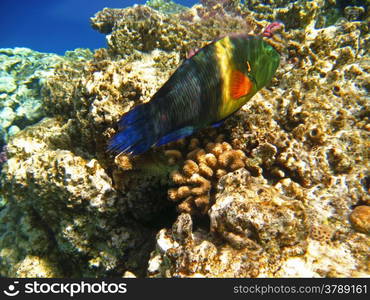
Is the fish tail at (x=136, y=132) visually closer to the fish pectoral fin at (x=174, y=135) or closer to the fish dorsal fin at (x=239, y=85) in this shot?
the fish pectoral fin at (x=174, y=135)

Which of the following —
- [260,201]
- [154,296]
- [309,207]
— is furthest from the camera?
[309,207]

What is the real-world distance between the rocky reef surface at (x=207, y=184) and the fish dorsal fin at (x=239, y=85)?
83cm

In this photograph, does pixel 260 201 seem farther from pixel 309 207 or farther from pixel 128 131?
pixel 128 131

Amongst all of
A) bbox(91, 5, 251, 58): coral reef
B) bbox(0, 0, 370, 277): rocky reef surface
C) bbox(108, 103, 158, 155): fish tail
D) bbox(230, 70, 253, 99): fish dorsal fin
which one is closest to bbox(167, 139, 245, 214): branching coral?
bbox(0, 0, 370, 277): rocky reef surface

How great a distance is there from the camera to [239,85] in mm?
2234

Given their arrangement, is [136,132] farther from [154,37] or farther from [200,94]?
[154,37]

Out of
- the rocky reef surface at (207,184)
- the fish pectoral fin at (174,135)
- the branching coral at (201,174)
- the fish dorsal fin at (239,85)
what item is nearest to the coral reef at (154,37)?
the rocky reef surface at (207,184)

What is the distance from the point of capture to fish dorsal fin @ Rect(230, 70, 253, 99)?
2.22m

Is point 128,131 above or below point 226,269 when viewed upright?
above

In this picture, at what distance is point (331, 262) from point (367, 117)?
277 centimetres

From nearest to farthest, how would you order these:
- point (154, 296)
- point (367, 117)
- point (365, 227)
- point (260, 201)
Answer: point (154, 296) → point (260, 201) → point (365, 227) → point (367, 117)

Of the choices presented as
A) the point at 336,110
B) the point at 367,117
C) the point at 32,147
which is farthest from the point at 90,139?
the point at 367,117

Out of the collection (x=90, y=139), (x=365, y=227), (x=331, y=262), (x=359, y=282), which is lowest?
(x=359, y=282)

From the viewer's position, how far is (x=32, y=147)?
4.32 m
